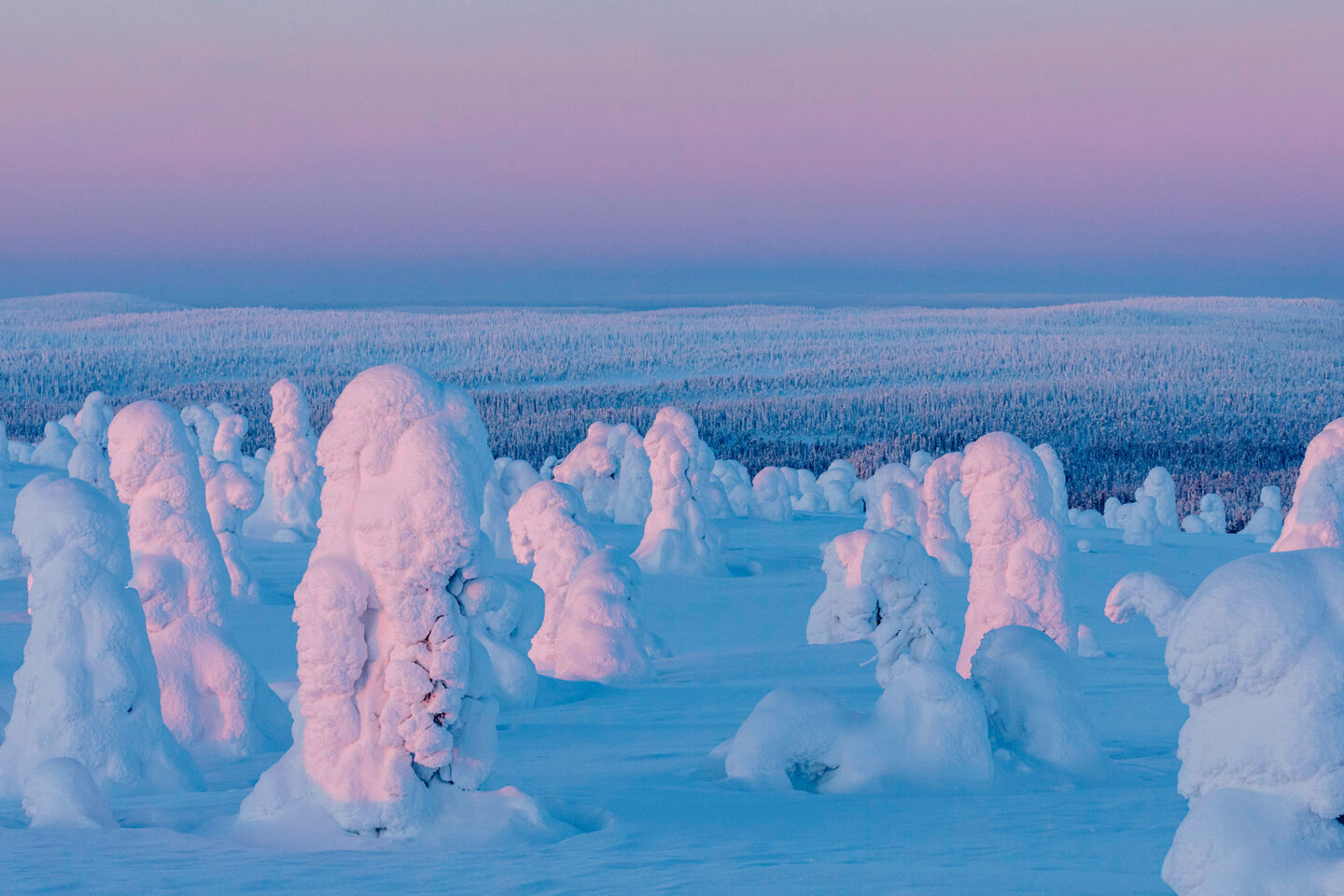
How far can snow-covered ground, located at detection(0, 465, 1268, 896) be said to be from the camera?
21.7 feet

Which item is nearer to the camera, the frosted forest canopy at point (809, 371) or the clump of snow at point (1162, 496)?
the clump of snow at point (1162, 496)

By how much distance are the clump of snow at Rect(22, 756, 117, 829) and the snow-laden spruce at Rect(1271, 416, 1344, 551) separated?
9929 mm

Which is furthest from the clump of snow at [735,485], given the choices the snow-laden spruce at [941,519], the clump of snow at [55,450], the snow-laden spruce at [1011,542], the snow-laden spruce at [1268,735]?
the snow-laden spruce at [1268,735]

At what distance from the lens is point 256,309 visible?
107875 mm

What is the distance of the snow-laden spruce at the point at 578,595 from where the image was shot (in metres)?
14.1

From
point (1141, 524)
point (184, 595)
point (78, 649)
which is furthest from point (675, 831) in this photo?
point (1141, 524)

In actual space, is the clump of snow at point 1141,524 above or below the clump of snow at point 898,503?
below

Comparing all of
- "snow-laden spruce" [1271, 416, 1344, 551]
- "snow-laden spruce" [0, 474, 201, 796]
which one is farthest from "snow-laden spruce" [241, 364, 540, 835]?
"snow-laden spruce" [1271, 416, 1344, 551]

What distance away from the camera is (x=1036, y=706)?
9.46 meters

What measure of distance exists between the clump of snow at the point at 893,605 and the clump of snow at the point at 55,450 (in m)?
25.5

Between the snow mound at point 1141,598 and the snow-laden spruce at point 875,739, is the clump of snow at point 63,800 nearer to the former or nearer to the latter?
the snow-laden spruce at point 875,739

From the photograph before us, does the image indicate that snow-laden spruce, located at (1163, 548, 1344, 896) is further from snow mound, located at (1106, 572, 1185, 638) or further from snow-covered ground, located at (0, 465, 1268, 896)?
snow mound, located at (1106, 572, 1185, 638)

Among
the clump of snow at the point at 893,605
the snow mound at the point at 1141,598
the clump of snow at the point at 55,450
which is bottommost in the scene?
the clump of snow at the point at 893,605

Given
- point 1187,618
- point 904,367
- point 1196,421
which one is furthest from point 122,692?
point 904,367
